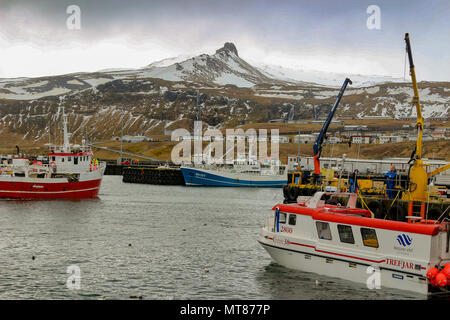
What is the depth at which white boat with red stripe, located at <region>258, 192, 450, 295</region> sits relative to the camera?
2517cm

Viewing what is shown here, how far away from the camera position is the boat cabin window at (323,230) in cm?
2942

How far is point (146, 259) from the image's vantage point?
35.6m

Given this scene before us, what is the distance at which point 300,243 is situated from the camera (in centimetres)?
3064

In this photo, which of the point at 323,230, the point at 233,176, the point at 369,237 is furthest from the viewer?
the point at 233,176

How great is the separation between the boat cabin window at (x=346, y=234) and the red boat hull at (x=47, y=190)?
186 ft

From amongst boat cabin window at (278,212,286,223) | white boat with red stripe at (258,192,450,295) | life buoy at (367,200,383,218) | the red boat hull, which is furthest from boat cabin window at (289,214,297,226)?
the red boat hull

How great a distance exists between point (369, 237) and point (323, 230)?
120 inches

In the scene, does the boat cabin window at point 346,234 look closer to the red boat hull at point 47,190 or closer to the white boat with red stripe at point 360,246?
the white boat with red stripe at point 360,246

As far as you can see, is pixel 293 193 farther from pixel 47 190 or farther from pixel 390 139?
pixel 390 139

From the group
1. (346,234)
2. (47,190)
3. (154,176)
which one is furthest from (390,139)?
(346,234)

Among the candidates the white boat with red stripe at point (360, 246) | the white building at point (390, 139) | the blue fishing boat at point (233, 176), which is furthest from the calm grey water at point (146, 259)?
the white building at point (390, 139)

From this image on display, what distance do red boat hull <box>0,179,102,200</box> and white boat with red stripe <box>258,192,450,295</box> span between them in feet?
166

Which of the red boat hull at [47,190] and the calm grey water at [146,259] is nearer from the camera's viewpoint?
the calm grey water at [146,259]
